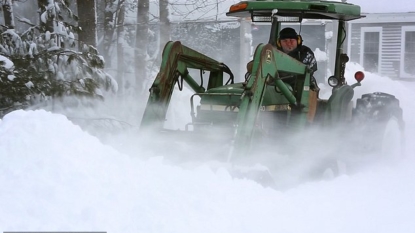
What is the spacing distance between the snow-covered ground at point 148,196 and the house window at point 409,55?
21.0 metres

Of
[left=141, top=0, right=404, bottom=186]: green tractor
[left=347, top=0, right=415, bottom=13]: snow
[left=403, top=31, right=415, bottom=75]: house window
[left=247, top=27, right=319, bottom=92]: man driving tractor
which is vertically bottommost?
[left=403, top=31, right=415, bottom=75]: house window

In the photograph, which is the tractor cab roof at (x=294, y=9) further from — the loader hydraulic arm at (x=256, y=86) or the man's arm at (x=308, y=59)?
the loader hydraulic arm at (x=256, y=86)

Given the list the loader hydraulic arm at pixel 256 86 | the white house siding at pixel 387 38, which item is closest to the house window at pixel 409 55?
the white house siding at pixel 387 38

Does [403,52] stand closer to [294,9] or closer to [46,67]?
[46,67]

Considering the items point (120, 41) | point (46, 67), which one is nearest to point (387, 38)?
point (120, 41)

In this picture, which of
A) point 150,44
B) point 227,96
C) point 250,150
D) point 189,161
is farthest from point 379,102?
point 150,44

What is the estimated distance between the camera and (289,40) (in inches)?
298

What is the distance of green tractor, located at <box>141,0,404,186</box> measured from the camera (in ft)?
19.3

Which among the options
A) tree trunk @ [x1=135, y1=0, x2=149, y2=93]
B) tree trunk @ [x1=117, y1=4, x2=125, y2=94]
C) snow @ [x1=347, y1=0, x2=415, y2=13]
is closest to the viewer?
tree trunk @ [x1=117, y1=4, x2=125, y2=94]

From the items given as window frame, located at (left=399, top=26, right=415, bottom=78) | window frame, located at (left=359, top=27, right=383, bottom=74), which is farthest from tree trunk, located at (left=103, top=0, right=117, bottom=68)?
window frame, located at (left=399, top=26, right=415, bottom=78)

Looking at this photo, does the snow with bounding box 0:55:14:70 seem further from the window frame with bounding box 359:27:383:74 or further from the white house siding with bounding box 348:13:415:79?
the window frame with bounding box 359:27:383:74

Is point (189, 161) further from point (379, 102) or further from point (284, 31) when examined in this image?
point (379, 102)

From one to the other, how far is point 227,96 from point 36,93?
3251 millimetres

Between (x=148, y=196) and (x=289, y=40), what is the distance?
396 cm
